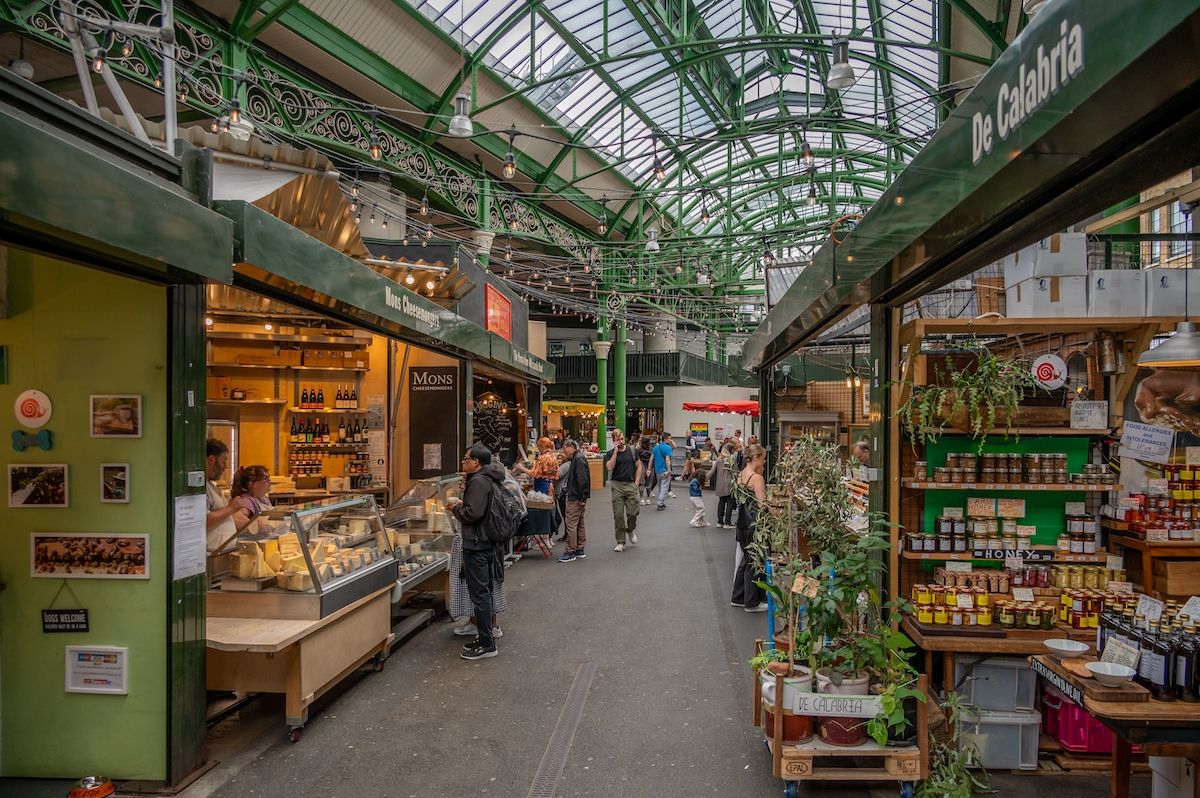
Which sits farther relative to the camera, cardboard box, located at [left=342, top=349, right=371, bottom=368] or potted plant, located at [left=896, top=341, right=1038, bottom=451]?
cardboard box, located at [left=342, top=349, right=371, bottom=368]

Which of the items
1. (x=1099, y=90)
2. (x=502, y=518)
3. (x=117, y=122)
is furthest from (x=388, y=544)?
(x=1099, y=90)

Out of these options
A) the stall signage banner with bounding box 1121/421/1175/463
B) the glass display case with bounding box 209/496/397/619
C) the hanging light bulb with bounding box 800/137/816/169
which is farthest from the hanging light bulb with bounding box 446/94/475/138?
the stall signage banner with bounding box 1121/421/1175/463

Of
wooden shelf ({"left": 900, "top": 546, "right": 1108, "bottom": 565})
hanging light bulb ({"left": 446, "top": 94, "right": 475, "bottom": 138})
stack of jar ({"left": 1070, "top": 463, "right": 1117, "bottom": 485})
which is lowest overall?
wooden shelf ({"left": 900, "top": 546, "right": 1108, "bottom": 565})

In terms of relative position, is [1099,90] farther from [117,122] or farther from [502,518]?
[117,122]

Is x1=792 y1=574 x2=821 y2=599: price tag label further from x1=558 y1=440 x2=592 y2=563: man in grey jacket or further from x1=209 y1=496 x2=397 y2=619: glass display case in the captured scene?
x1=558 y1=440 x2=592 y2=563: man in grey jacket

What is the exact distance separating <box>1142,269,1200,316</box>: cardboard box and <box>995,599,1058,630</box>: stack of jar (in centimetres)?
206

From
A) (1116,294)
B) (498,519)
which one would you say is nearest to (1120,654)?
(1116,294)

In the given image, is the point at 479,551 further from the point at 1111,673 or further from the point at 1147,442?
the point at 1147,442

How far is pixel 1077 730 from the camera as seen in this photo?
415 cm

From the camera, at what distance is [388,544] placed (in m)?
6.12

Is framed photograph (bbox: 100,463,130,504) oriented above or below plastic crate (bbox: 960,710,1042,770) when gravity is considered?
above

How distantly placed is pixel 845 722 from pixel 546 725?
198cm

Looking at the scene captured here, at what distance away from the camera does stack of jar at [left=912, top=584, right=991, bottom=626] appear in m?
4.39

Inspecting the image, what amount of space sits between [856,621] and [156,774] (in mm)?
3960
